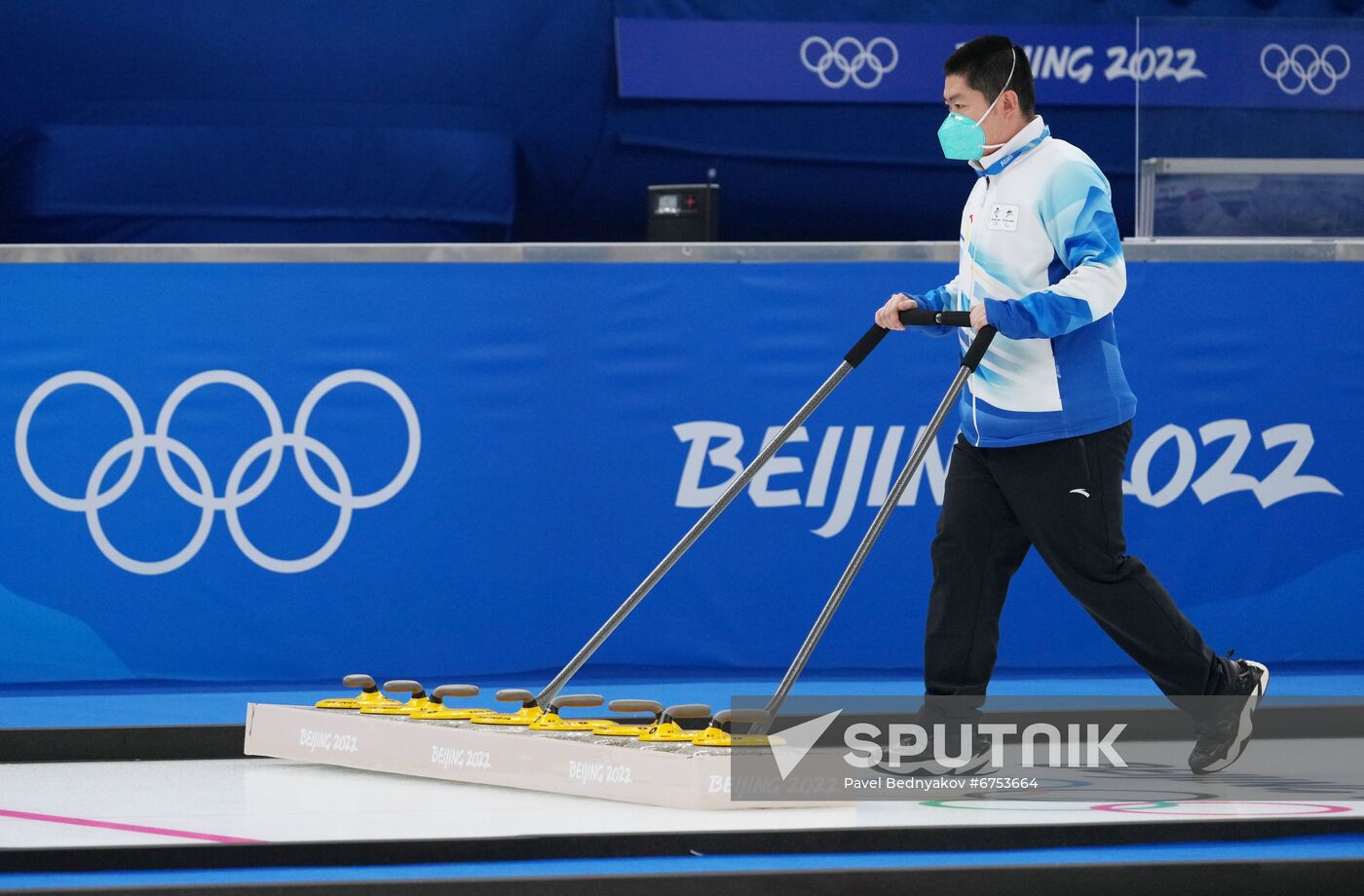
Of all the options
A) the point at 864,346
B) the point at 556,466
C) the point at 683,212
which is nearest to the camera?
the point at 864,346

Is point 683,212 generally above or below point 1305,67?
above

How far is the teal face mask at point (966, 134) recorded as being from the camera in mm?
3348

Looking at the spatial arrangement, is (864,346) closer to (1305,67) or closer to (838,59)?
(1305,67)

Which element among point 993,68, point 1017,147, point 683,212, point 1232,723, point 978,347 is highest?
point 683,212

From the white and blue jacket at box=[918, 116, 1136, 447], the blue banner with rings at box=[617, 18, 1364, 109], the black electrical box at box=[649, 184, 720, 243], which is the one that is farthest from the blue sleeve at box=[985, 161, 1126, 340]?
the blue banner with rings at box=[617, 18, 1364, 109]

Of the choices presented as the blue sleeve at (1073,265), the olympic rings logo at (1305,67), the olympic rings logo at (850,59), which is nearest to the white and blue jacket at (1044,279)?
the blue sleeve at (1073,265)

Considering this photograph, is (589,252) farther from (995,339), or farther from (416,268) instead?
(995,339)

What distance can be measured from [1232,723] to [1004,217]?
3.46ft

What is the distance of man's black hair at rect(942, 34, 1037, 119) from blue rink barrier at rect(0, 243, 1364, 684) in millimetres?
1433

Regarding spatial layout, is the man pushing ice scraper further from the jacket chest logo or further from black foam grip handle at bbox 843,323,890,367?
black foam grip handle at bbox 843,323,890,367

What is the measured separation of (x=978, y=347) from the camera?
3.25m

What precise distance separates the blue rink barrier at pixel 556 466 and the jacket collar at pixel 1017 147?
4.64ft

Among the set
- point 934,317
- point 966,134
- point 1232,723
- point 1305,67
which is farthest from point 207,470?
point 1305,67

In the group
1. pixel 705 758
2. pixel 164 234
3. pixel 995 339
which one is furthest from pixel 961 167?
pixel 705 758
